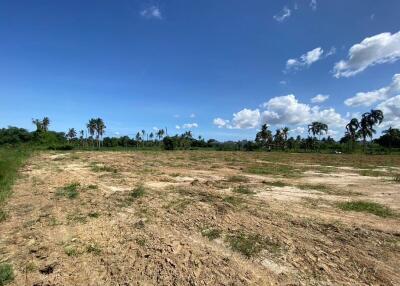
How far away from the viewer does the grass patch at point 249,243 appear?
6203mm

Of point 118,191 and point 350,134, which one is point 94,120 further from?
point 118,191

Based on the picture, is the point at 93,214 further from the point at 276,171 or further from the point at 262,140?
the point at 262,140

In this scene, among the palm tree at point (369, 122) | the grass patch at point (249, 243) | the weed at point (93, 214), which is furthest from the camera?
the palm tree at point (369, 122)

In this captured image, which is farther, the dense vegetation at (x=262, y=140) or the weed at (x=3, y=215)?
the dense vegetation at (x=262, y=140)

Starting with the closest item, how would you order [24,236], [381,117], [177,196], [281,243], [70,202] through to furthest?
1. [281,243]
2. [24,236]
3. [70,202]
4. [177,196]
5. [381,117]

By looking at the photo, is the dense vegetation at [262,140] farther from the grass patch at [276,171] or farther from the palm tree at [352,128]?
the grass patch at [276,171]

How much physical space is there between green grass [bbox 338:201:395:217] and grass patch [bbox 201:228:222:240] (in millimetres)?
4899

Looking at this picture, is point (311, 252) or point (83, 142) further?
point (83, 142)

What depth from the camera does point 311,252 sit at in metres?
6.18

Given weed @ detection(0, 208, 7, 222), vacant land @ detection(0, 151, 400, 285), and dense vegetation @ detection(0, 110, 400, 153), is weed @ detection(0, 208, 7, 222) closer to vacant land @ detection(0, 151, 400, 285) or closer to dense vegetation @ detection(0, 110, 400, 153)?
vacant land @ detection(0, 151, 400, 285)

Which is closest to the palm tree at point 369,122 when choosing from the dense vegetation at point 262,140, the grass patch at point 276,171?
the dense vegetation at point 262,140

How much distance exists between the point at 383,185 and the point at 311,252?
11767 millimetres

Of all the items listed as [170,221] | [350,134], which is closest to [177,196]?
[170,221]

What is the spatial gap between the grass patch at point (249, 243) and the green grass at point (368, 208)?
4.59 metres
